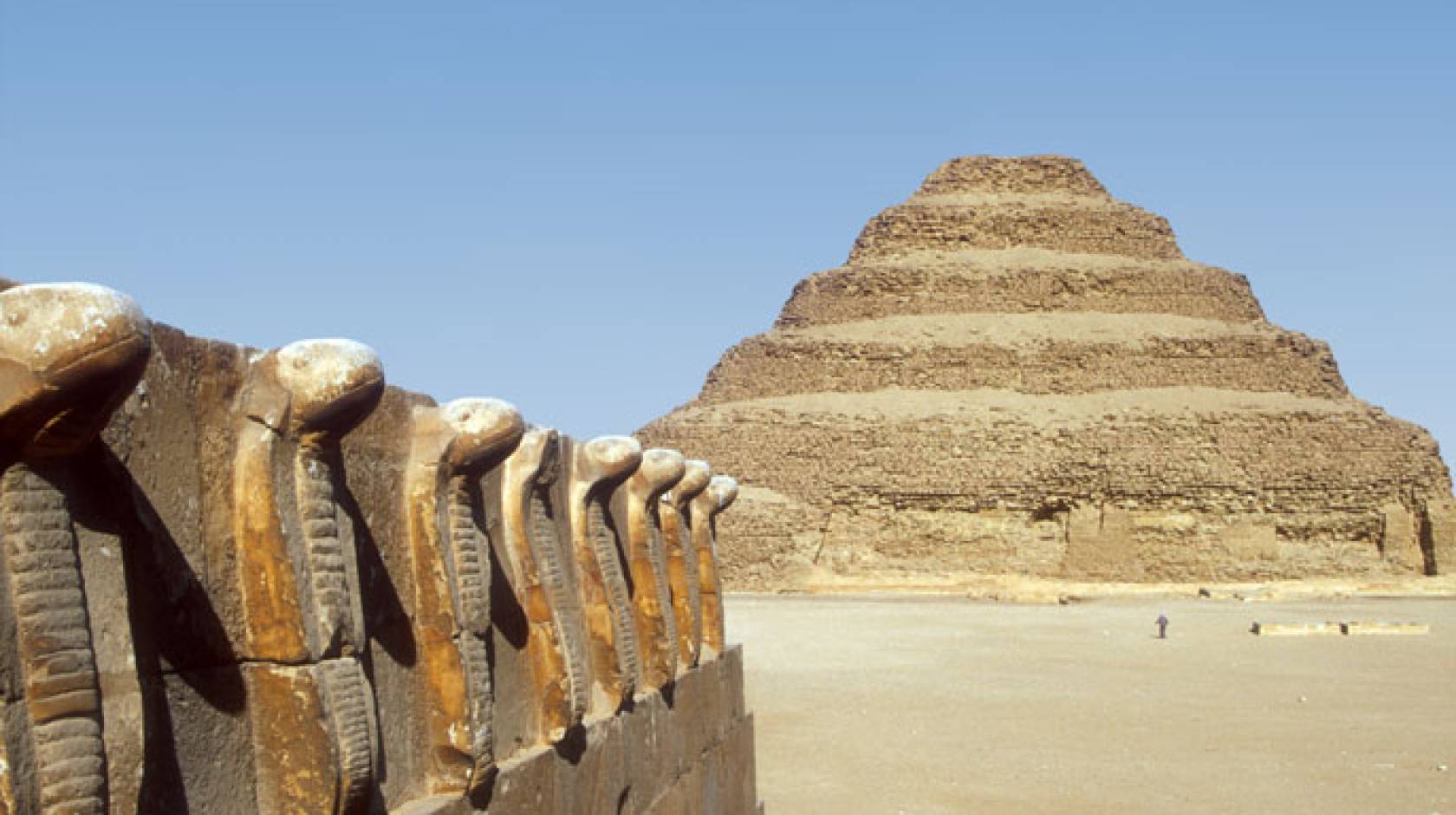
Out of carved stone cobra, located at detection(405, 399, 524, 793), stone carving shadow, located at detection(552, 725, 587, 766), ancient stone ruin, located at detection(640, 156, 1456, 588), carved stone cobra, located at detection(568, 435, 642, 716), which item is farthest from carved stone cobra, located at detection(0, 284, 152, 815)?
ancient stone ruin, located at detection(640, 156, 1456, 588)

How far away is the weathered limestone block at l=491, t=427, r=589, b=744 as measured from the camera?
20.2ft

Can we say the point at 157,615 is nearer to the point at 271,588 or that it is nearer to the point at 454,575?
the point at 271,588

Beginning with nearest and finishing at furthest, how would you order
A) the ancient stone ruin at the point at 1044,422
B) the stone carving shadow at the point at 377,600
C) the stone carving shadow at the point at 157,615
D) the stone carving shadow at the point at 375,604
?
1. the stone carving shadow at the point at 157,615
2. the stone carving shadow at the point at 375,604
3. the stone carving shadow at the point at 377,600
4. the ancient stone ruin at the point at 1044,422

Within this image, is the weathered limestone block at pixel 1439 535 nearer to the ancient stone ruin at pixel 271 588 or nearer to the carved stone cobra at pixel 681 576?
the carved stone cobra at pixel 681 576

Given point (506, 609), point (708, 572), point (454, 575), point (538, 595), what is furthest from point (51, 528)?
point (708, 572)

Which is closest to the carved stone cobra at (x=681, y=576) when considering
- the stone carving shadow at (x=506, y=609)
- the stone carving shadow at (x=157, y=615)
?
the stone carving shadow at (x=506, y=609)

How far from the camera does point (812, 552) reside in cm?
5788

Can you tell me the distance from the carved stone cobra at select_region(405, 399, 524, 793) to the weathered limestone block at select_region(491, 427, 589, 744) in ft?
2.46

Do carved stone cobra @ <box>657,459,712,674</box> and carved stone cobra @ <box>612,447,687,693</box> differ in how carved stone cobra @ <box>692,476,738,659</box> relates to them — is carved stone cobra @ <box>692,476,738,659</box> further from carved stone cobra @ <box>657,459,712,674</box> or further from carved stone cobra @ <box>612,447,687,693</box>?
carved stone cobra @ <box>612,447,687,693</box>

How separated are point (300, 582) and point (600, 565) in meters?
3.34

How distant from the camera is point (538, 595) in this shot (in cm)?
625

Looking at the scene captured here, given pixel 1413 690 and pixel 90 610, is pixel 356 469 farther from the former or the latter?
pixel 1413 690

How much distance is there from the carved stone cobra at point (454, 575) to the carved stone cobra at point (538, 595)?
0.75 m

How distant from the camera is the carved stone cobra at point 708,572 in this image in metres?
10.4
